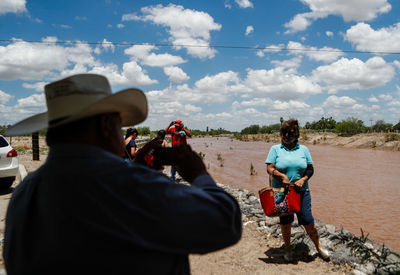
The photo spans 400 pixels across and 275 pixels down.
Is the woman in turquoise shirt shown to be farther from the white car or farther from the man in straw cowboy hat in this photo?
the white car

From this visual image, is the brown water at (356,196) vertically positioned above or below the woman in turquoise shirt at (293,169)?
below

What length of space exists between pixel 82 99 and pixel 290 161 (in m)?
3.24

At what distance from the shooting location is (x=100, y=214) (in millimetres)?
905

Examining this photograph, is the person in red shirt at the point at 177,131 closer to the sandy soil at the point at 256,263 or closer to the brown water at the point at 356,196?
the sandy soil at the point at 256,263

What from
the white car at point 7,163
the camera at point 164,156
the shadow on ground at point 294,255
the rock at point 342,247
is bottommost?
the shadow on ground at point 294,255

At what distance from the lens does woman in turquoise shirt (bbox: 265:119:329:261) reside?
3.82 m

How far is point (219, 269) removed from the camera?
3830 millimetres

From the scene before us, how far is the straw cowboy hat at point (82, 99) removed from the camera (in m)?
1.05

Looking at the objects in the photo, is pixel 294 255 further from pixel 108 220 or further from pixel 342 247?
pixel 108 220

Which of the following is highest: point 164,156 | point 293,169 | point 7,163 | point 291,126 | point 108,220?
point 291,126

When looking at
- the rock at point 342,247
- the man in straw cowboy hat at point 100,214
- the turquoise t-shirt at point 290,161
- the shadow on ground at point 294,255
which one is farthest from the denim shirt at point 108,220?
the shadow on ground at point 294,255

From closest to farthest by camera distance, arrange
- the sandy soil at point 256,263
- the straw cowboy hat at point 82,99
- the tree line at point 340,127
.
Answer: the straw cowboy hat at point 82,99
the sandy soil at point 256,263
the tree line at point 340,127

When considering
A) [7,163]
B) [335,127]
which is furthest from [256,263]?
[335,127]

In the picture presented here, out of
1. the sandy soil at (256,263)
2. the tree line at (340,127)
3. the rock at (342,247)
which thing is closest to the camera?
the rock at (342,247)
